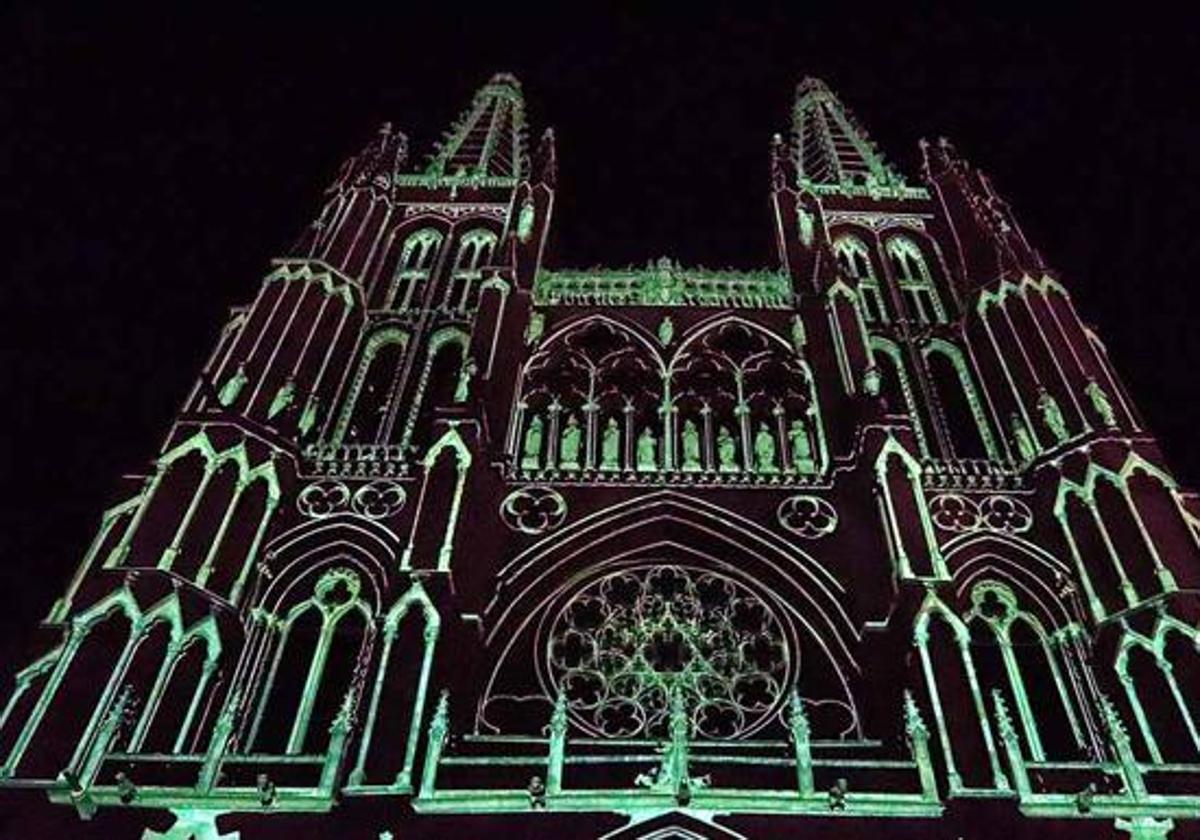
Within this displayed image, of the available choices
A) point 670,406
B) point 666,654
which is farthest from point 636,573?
point 670,406

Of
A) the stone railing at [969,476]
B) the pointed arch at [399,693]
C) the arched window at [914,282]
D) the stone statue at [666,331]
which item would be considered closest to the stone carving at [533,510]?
the pointed arch at [399,693]

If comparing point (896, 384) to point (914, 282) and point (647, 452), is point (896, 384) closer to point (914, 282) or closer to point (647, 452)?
point (914, 282)

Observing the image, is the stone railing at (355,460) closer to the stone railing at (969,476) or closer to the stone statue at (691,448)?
the stone statue at (691,448)

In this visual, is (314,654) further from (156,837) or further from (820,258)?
(820,258)

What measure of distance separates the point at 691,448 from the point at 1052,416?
6243mm

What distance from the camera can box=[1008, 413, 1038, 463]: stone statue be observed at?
75.9 ft

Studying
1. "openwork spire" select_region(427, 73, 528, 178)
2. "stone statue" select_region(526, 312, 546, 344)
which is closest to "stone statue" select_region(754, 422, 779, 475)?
"stone statue" select_region(526, 312, 546, 344)

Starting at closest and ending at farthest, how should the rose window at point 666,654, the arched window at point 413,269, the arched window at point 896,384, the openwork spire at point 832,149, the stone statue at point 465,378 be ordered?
the rose window at point 666,654 → the stone statue at point 465,378 → the arched window at point 896,384 → the arched window at point 413,269 → the openwork spire at point 832,149

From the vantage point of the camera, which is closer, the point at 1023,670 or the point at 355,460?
the point at 1023,670

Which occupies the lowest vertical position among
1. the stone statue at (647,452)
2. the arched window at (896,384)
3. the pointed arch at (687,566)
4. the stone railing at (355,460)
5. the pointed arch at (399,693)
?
the pointed arch at (399,693)

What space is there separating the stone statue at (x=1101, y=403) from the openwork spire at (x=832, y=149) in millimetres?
11032

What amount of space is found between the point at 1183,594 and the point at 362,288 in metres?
17.0

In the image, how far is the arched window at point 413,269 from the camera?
29.2m

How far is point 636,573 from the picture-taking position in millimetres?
21719
